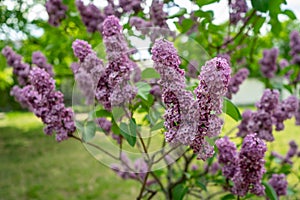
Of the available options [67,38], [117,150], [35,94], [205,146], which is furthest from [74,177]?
[205,146]

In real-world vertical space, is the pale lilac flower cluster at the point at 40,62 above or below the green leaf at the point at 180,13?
below

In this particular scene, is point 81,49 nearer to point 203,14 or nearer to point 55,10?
point 203,14

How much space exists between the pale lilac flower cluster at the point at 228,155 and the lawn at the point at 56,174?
1.64m

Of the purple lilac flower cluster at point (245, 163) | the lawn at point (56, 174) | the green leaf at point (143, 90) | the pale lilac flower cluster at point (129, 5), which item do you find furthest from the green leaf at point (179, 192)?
the lawn at point (56, 174)

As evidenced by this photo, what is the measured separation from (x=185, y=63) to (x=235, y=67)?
1.09 meters

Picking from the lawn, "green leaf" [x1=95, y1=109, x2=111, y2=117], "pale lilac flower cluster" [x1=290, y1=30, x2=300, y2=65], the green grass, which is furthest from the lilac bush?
the green grass

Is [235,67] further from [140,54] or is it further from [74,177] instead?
[74,177]

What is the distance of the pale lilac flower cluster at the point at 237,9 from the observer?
5.81 ft

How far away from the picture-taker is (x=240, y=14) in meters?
1.84

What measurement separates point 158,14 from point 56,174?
15.4 ft

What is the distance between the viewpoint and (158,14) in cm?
165

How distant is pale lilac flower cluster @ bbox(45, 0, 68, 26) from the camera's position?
1958 mm

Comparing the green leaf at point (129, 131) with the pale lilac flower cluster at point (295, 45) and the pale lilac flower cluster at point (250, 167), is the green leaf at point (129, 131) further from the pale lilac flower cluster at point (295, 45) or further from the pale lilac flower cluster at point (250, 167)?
the pale lilac flower cluster at point (295, 45)

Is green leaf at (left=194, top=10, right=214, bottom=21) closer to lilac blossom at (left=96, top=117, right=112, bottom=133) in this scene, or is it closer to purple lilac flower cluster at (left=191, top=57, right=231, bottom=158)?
lilac blossom at (left=96, top=117, right=112, bottom=133)
